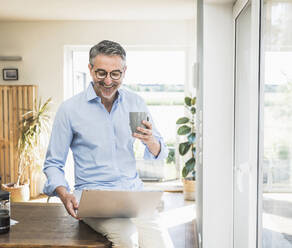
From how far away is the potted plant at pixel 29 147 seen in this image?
5.35 meters

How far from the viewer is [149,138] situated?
76.8 inches

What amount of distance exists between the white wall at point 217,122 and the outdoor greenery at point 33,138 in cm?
329

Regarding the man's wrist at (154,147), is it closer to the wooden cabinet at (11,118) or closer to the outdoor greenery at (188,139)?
the outdoor greenery at (188,139)

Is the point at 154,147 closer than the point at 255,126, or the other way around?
the point at 255,126

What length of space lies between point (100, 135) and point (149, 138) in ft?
0.89

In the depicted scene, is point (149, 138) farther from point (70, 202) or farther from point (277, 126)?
point (277, 126)

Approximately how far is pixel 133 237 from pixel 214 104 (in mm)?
1202

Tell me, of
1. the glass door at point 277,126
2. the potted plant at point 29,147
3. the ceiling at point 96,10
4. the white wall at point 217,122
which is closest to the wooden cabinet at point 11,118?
the potted plant at point 29,147

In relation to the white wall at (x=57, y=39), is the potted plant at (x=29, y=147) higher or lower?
lower

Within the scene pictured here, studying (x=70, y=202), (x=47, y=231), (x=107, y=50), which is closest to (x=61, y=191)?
(x=70, y=202)

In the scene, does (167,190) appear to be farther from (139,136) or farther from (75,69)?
(139,136)

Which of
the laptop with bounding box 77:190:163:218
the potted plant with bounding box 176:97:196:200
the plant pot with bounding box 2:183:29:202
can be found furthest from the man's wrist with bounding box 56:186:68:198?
the plant pot with bounding box 2:183:29:202

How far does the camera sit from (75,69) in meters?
6.19

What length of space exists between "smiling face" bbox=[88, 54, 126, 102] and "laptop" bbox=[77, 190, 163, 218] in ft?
2.06
